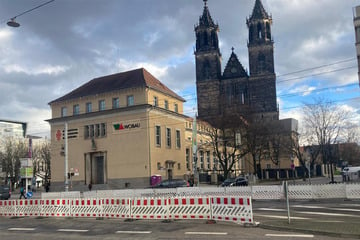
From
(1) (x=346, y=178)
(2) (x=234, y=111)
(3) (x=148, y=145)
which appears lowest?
(1) (x=346, y=178)

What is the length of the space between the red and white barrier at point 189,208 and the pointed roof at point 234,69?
103m

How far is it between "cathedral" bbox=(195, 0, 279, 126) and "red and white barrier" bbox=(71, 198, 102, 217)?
8661 centimetres

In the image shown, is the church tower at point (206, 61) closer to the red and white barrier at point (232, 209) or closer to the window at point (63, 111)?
the window at point (63, 111)

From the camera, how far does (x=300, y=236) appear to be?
11547 mm

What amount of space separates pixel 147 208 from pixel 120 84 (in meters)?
45.6

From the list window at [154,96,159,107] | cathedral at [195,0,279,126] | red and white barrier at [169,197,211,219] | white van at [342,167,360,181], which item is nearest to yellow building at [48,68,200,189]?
window at [154,96,159,107]

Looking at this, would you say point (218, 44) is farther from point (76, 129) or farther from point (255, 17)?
point (76, 129)

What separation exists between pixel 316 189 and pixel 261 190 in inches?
152

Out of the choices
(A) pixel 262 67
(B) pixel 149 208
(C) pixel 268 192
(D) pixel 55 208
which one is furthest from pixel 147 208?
(A) pixel 262 67

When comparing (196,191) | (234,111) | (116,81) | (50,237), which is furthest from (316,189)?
(116,81)

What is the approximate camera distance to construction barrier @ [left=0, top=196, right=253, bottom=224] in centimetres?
1459

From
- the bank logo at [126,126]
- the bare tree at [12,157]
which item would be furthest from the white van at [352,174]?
the bare tree at [12,157]

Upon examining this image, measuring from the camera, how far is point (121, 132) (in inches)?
2301

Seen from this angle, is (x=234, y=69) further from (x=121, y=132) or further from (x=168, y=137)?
(x=121, y=132)
